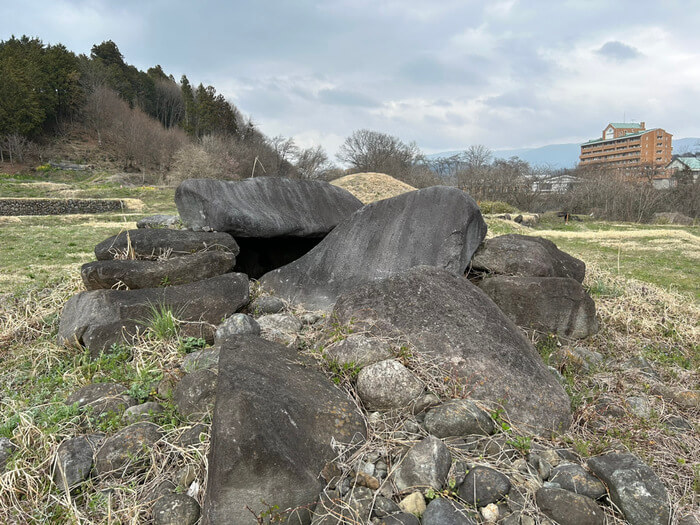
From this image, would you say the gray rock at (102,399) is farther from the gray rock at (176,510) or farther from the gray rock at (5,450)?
the gray rock at (176,510)

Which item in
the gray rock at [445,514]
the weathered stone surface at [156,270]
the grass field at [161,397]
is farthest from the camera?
the weathered stone surface at [156,270]

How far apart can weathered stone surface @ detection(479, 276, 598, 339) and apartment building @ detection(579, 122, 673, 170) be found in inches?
3016

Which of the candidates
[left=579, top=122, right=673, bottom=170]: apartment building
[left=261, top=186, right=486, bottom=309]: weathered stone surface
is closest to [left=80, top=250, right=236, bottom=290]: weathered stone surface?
[left=261, top=186, right=486, bottom=309]: weathered stone surface

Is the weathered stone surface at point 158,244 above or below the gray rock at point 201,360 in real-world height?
above

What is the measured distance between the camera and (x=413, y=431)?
110 inches

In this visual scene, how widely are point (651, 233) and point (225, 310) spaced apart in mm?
19838

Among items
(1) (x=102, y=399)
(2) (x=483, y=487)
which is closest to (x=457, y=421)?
(2) (x=483, y=487)

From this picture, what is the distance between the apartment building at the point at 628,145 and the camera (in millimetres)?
80069

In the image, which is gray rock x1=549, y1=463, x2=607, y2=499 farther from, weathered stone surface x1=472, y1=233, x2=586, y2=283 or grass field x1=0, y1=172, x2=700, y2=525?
weathered stone surface x1=472, y1=233, x2=586, y2=283

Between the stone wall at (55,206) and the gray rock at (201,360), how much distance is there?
2503cm

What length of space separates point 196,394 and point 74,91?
193 ft

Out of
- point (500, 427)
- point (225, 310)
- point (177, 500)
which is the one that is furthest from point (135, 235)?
point (500, 427)

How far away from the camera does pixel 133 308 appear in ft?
14.4

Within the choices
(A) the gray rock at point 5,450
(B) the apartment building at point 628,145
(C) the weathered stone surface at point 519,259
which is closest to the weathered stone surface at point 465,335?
(C) the weathered stone surface at point 519,259
